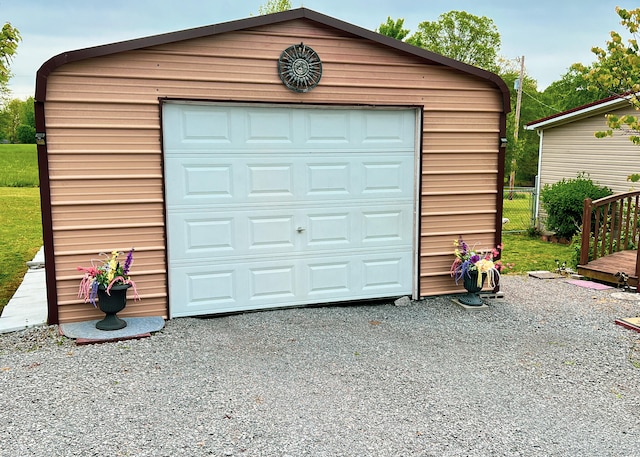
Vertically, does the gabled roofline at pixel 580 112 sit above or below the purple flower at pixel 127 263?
above

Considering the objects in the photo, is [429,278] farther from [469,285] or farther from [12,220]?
[12,220]

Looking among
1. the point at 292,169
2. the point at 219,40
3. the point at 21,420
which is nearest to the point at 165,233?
the point at 292,169

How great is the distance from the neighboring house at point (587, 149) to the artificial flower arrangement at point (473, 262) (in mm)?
5610

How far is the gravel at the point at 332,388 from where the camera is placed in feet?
10.2

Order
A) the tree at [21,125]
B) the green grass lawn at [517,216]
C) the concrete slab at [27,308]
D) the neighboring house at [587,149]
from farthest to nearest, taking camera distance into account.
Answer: the tree at [21,125] → the green grass lawn at [517,216] → the neighboring house at [587,149] → the concrete slab at [27,308]

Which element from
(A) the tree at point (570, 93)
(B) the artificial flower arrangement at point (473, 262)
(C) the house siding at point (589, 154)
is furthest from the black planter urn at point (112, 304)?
(A) the tree at point (570, 93)

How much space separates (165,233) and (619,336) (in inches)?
172

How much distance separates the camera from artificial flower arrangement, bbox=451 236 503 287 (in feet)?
19.2

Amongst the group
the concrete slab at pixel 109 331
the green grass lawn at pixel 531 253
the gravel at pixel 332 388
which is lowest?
the gravel at pixel 332 388

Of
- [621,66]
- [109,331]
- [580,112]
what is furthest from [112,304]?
[580,112]

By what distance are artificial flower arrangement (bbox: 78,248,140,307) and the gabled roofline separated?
8.97 meters

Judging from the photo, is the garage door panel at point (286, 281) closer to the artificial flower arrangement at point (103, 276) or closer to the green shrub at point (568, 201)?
the artificial flower arrangement at point (103, 276)

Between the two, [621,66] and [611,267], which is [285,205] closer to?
[621,66]

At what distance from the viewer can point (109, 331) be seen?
4.84m
